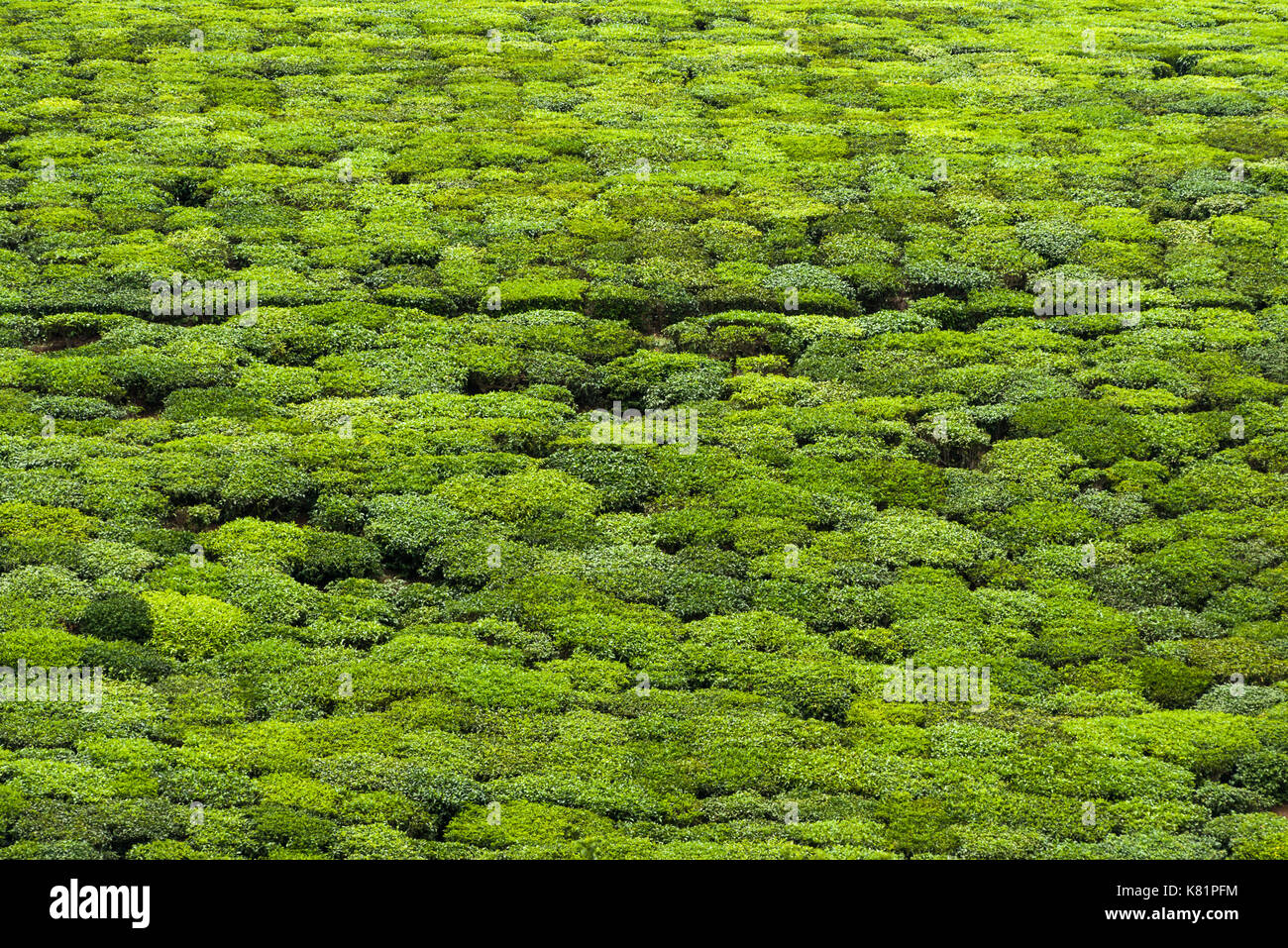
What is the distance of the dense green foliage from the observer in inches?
1046

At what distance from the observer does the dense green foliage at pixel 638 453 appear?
1046 inches

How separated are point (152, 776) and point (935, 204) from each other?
28.7m

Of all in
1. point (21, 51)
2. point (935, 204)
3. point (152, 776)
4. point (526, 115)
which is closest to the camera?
point (152, 776)

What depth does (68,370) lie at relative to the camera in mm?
38094

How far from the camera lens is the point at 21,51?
57406 mm

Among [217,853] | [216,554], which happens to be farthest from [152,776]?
[216,554]

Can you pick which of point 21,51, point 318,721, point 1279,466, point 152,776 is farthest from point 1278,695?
point 21,51

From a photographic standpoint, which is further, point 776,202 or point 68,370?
point 776,202

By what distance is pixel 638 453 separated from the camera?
→ 120 ft

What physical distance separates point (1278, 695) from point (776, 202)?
22.8 metres

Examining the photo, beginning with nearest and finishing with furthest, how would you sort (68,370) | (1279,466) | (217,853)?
1. (217,853)
2. (1279,466)
3. (68,370)

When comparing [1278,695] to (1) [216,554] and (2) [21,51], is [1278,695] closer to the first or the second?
Answer: (1) [216,554]

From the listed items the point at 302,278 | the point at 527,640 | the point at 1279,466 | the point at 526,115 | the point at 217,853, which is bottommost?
the point at 217,853

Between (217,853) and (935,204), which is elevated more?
(935,204)
